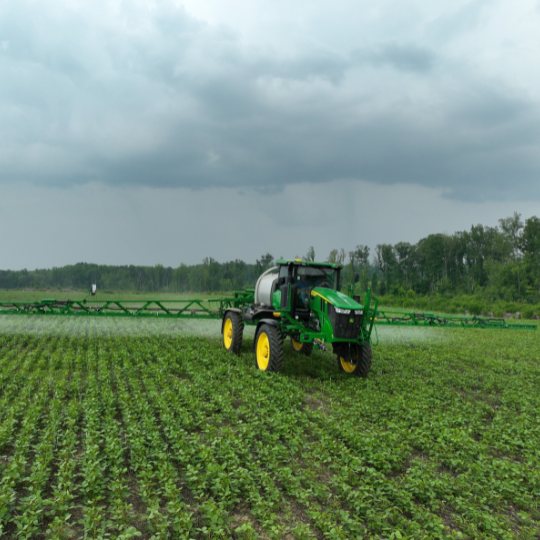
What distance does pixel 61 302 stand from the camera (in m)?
13.9

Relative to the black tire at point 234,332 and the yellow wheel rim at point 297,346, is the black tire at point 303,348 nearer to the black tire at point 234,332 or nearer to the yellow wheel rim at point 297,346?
the yellow wheel rim at point 297,346

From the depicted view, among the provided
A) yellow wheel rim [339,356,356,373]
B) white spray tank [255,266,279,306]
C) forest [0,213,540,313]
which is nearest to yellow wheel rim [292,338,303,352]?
white spray tank [255,266,279,306]

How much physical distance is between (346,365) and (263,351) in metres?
2.12

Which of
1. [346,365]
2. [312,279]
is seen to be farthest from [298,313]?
[346,365]

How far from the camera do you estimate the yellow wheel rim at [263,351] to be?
1004 centimetres

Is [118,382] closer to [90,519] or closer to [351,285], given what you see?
[90,519]

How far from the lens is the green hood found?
929cm

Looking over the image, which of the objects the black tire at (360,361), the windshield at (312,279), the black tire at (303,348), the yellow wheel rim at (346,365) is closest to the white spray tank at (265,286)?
the windshield at (312,279)

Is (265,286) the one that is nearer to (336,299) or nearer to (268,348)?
(268,348)

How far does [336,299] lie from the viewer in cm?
959

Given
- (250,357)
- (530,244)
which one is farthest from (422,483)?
(530,244)

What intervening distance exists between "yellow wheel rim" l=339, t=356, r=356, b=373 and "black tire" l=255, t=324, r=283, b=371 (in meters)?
1.75

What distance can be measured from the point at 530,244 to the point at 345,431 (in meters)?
64.0

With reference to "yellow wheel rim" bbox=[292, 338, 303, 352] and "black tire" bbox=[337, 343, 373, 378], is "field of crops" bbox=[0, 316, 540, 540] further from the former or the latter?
"yellow wheel rim" bbox=[292, 338, 303, 352]
